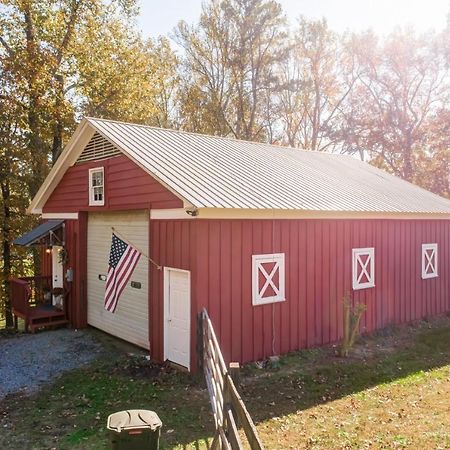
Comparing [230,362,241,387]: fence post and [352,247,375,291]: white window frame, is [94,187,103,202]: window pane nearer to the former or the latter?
[352,247,375,291]: white window frame

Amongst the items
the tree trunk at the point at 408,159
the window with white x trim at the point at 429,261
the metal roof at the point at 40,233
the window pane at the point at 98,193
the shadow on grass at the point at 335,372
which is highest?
the tree trunk at the point at 408,159

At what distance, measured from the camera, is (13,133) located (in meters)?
20.2

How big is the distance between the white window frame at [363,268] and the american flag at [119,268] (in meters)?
5.95

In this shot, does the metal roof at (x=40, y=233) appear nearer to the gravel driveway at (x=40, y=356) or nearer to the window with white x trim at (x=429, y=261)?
the gravel driveway at (x=40, y=356)

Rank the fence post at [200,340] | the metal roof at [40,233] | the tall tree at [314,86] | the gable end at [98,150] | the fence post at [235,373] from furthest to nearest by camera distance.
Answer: the tall tree at [314,86] → the metal roof at [40,233] → the gable end at [98,150] → the fence post at [200,340] → the fence post at [235,373]

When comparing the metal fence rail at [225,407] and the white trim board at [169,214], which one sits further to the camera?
the white trim board at [169,214]

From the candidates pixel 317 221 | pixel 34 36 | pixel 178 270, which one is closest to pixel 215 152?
pixel 317 221

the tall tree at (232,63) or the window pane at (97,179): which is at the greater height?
the tall tree at (232,63)

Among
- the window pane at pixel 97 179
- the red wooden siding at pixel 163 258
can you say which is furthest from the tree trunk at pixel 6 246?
the red wooden siding at pixel 163 258

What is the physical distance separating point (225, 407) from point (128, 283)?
24.4 feet

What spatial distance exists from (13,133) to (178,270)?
14229 mm

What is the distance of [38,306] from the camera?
15906 mm

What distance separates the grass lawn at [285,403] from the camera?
22.9ft

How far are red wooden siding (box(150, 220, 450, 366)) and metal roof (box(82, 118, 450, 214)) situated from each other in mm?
546
